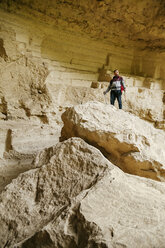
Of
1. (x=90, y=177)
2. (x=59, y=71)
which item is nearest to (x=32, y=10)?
(x=59, y=71)

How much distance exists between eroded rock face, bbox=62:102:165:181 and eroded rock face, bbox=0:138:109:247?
0.48 metres

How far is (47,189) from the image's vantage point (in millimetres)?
1811

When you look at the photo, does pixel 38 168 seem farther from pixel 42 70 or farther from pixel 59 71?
pixel 59 71

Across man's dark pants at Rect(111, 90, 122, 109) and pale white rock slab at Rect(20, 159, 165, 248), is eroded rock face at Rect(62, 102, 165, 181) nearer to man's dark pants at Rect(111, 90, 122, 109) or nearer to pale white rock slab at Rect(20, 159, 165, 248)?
pale white rock slab at Rect(20, 159, 165, 248)

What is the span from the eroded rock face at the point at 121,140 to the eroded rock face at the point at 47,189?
48 cm

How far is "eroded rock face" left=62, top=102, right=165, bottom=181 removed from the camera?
2471mm

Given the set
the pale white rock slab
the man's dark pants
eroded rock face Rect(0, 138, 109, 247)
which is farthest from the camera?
the man's dark pants

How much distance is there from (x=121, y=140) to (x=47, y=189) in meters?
1.10

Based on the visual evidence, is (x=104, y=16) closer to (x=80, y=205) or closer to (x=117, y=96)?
(x=117, y=96)

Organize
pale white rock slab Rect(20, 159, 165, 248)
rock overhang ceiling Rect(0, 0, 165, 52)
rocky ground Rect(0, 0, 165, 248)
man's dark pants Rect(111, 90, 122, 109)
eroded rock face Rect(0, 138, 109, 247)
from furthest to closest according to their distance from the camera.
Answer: rock overhang ceiling Rect(0, 0, 165, 52)
man's dark pants Rect(111, 90, 122, 109)
eroded rock face Rect(0, 138, 109, 247)
rocky ground Rect(0, 0, 165, 248)
pale white rock slab Rect(20, 159, 165, 248)

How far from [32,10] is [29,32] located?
2.45ft

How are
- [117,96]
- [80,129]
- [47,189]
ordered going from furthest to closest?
[117,96]
[80,129]
[47,189]

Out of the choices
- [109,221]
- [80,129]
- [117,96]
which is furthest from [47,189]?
[117,96]

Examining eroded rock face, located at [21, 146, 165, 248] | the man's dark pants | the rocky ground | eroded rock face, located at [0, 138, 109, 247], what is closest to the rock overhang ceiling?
the rocky ground
